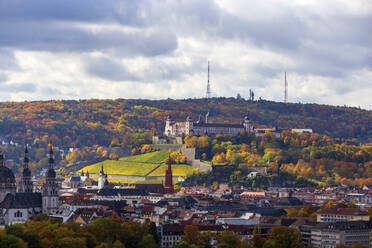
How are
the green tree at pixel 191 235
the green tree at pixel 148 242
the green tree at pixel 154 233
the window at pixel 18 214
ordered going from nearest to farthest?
the green tree at pixel 148 242, the green tree at pixel 191 235, the green tree at pixel 154 233, the window at pixel 18 214

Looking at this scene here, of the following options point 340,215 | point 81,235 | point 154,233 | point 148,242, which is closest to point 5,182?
point 154,233

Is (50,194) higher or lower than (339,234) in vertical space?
higher

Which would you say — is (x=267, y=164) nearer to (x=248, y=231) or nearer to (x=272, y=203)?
(x=272, y=203)

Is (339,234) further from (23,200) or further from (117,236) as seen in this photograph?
(23,200)

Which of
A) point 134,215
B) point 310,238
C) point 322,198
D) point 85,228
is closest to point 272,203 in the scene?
point 322,198

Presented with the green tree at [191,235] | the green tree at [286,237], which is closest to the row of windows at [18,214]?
the green tree at [191,235]

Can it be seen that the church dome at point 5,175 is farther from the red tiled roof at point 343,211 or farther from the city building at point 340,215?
the red tiled roof at point 343,211

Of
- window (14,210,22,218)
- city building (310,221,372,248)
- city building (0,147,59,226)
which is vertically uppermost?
city building (0,147,59,226)

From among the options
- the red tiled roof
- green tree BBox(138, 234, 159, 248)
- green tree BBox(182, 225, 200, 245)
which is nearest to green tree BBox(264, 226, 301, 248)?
green tree BBox(182, 225, 200, 245)

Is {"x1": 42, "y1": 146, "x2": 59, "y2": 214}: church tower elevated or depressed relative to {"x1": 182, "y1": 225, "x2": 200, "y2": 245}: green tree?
elevated

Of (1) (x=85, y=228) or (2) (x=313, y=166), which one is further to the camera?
(2) (x=313, y=166)

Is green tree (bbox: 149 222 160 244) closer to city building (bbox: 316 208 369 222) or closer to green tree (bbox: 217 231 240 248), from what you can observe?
green tree (bbox: 217 231 240 248)
